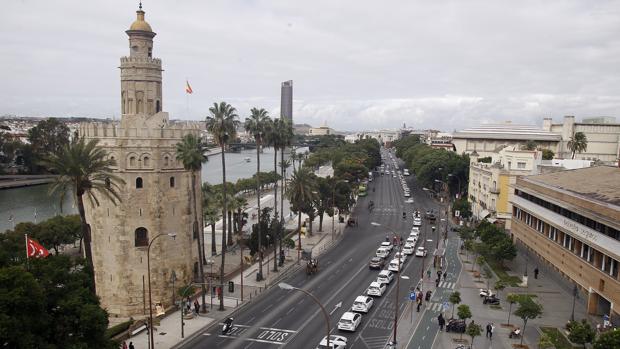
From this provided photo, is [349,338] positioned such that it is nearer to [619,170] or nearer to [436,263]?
[436,263]

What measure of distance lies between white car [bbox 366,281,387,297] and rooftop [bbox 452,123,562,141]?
10046 centimetres

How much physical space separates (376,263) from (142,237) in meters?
27.2

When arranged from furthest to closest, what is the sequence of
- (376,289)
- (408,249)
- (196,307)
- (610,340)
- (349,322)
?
1. (408,249)
2. (376,289)
3. (196,307)
4. (349,322)
5. (610,340)

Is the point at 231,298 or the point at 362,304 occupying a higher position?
the point at 362,304

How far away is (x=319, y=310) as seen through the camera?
152 ft

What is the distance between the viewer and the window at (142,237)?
156 ft

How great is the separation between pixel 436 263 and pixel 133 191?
118 feet

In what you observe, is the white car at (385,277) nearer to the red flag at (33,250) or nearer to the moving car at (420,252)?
the moving car at (420,252)

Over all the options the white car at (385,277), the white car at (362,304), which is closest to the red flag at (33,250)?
the white car at (362,304)

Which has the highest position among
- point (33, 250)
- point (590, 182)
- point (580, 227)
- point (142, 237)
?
point (590, 182)

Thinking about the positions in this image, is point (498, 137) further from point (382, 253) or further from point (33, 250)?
point (33, 250)

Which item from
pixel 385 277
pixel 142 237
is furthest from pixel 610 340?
pixel 142 237

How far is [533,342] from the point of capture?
126 feet

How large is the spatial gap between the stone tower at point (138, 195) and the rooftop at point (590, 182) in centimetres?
3890
